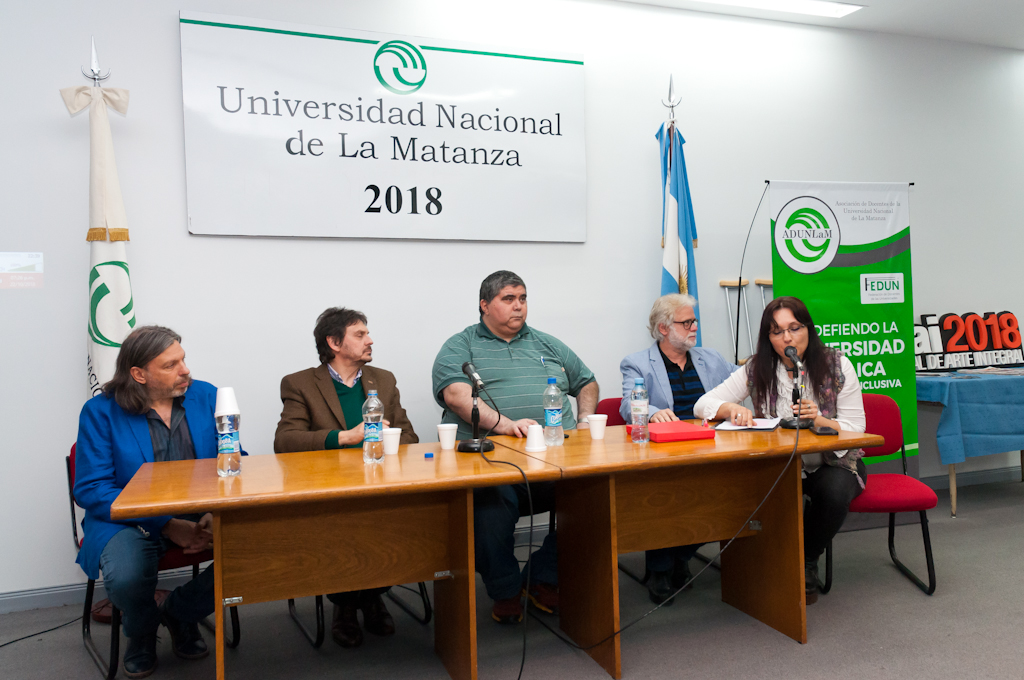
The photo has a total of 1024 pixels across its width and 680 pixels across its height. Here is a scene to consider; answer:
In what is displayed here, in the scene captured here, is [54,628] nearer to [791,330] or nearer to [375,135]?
[375,135]

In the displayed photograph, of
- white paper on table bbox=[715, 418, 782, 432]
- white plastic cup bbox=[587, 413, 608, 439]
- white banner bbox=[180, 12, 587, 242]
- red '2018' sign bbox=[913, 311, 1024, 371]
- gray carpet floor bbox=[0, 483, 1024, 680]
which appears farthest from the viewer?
red '2018' sign bbox=[913, 311, 1024, 371]

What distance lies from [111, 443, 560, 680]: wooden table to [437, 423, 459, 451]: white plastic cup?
4 centimetres

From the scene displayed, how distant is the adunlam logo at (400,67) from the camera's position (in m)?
3.61

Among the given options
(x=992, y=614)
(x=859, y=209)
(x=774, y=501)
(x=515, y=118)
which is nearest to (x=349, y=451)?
(x=774, y=501)

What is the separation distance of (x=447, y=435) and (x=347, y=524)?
1.44 feet

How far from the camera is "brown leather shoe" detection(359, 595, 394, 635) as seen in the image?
8.78 feet

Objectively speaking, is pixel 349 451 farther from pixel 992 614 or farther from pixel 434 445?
pixel 992 614

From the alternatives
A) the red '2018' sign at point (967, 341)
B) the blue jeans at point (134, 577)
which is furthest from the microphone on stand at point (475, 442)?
the red '2018' sign at point (967, 341)

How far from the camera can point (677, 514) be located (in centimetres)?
249

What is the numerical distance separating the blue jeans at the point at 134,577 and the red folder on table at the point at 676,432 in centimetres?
158

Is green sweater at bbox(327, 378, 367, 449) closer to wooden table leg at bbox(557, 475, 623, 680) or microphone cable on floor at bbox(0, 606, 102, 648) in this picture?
wooden table leg at bbox(557, 475, 623, 680)

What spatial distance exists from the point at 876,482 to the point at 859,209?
1.86 metres

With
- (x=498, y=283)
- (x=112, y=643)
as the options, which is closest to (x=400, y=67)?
(x=498, y=283)

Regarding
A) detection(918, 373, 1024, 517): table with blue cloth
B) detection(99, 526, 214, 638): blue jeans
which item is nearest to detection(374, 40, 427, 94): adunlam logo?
detection(99, 526, 214, 638): blue jeans
